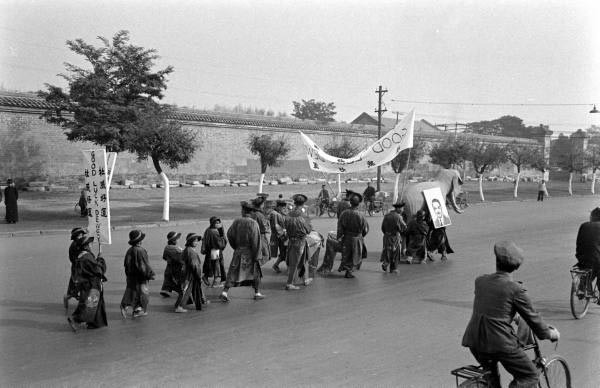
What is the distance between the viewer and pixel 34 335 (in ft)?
21.6

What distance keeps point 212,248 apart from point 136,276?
1.84 m

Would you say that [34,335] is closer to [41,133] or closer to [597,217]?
[597,217]

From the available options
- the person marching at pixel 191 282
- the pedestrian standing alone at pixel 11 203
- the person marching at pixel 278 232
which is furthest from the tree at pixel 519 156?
the person marching at pixel 191 282

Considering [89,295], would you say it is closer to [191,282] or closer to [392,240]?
[191,282]

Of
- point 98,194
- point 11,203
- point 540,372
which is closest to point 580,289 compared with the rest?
point 540,372

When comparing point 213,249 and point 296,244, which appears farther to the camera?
point 296,244

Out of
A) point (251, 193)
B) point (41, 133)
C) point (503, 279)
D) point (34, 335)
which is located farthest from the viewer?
point (251, 193)

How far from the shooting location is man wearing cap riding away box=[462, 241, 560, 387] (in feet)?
12.3

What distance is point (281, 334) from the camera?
6.54 metres

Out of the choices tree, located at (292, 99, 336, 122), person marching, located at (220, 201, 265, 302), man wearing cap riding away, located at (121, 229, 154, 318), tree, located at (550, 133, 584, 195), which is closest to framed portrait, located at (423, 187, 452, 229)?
person marching, located at (220, 201, 265, 302)

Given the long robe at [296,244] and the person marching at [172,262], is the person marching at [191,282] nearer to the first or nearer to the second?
the person marching at [172,262]

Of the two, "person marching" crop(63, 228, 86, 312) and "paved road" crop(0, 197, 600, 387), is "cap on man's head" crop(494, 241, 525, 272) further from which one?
"person marching" crop(63, 228, 86, 312)

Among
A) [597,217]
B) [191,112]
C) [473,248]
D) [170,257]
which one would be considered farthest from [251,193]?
Answer: [597,217]

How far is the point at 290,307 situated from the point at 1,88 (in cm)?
2374
